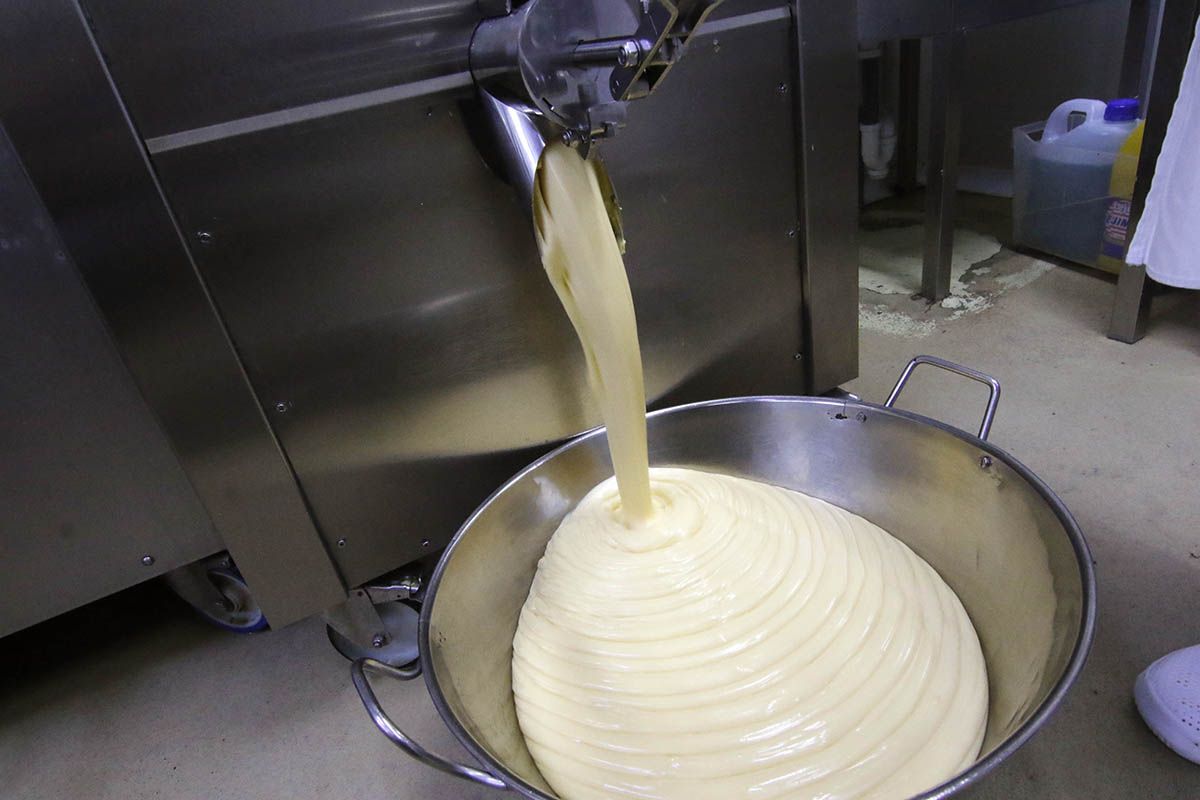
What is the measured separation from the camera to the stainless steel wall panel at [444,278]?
662mm

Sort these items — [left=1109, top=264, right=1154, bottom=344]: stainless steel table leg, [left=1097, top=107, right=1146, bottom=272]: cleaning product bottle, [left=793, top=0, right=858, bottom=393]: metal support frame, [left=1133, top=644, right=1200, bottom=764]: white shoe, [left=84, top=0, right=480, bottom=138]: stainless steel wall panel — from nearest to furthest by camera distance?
1. [left=84, top=0, right=480, bottom=138]: stainless steel wall panel
2. [left=1133, top=644, right=1200, bottom=764]: white shoe
3. [left=793, top=0, right=858, bottom=393]: metal support frame
4. [left=1109, top=264, right=1154, bottom=344]: stainless steel table leg
5. [left=1097, top=107, right=1146, bottom=272]: cleaning product bottle

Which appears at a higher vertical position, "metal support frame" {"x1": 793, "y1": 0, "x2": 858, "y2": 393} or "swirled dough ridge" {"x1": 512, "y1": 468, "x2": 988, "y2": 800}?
"metal support frame" {"x1": 793, "y1": 0, "x2": 858, "y2": 393}

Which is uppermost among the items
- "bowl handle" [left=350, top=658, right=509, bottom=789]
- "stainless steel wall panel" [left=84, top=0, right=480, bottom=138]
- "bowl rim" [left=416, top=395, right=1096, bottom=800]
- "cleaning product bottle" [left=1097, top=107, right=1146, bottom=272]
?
"stainless steel wall panel" [left=84, top=0, right=480, bottom=138]

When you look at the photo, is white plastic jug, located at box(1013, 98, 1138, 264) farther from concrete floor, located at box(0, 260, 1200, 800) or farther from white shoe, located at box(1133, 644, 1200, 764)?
white shoe, located at box(1133, 644, 1200, 764)

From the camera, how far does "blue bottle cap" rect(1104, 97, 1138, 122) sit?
161 centimetres

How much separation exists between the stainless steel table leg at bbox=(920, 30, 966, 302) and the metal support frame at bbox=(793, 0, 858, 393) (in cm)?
83

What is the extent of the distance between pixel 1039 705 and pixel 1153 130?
4.19 ft

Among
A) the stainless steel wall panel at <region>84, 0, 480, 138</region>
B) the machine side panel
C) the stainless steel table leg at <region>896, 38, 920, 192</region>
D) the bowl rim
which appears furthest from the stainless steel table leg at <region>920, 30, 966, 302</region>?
the machine side panel

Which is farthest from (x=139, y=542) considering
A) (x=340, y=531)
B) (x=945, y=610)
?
(x=945, y=610)

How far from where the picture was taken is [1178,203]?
1.27m

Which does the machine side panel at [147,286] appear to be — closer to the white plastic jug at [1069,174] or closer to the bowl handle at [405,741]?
the bowl handle at [405,741]

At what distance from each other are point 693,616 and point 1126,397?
3.45ft

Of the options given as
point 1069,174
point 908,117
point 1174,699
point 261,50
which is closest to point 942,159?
point 1069,174

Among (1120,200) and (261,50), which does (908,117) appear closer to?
(1120,200)
